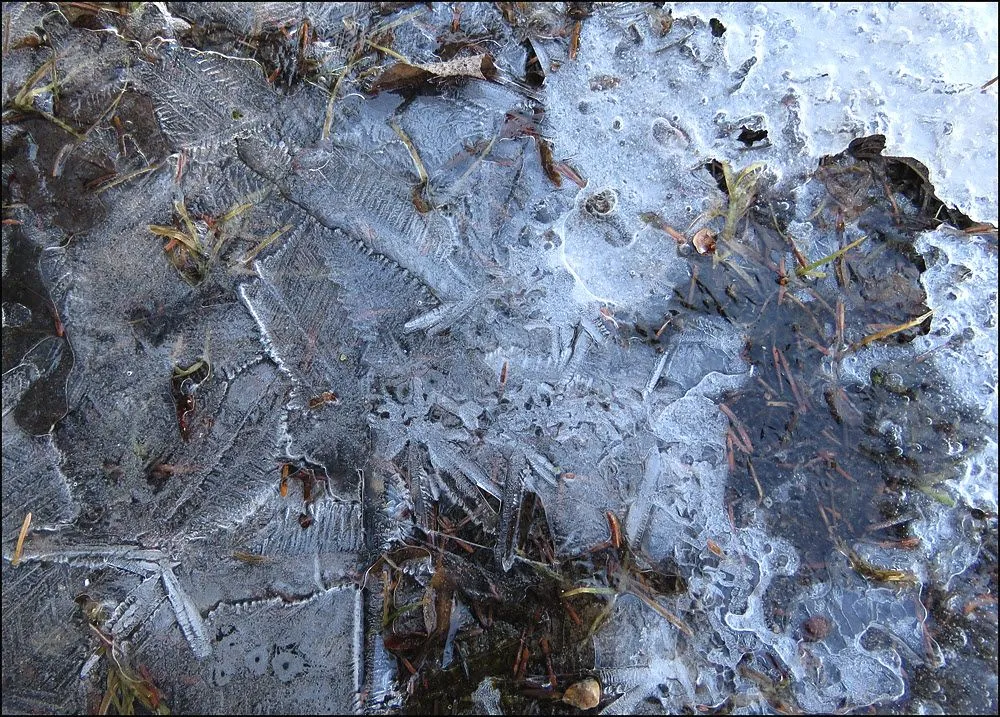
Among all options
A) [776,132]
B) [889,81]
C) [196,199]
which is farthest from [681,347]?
[196,199]

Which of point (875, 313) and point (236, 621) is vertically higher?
point (875, 313)

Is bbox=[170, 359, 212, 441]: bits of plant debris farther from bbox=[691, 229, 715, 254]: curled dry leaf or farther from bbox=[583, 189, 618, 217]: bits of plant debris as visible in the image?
bbox=[691, 229, 715, 254]: curled dry leaf

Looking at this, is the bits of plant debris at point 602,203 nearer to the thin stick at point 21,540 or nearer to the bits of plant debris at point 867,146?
the bits of plant debris at point 867,146

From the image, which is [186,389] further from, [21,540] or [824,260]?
[824,260]

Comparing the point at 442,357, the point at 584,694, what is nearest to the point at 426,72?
the point at 442,357

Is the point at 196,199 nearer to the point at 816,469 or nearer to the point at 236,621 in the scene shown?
the point at 236,621

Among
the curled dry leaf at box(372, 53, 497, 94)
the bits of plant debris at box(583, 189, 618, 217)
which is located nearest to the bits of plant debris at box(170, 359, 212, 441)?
the curled dry leaf at box(372, 53, 497, 94)

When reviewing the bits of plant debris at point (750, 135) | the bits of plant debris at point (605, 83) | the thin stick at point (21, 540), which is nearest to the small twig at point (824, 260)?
the bits of plant debris at point (750, 135)
